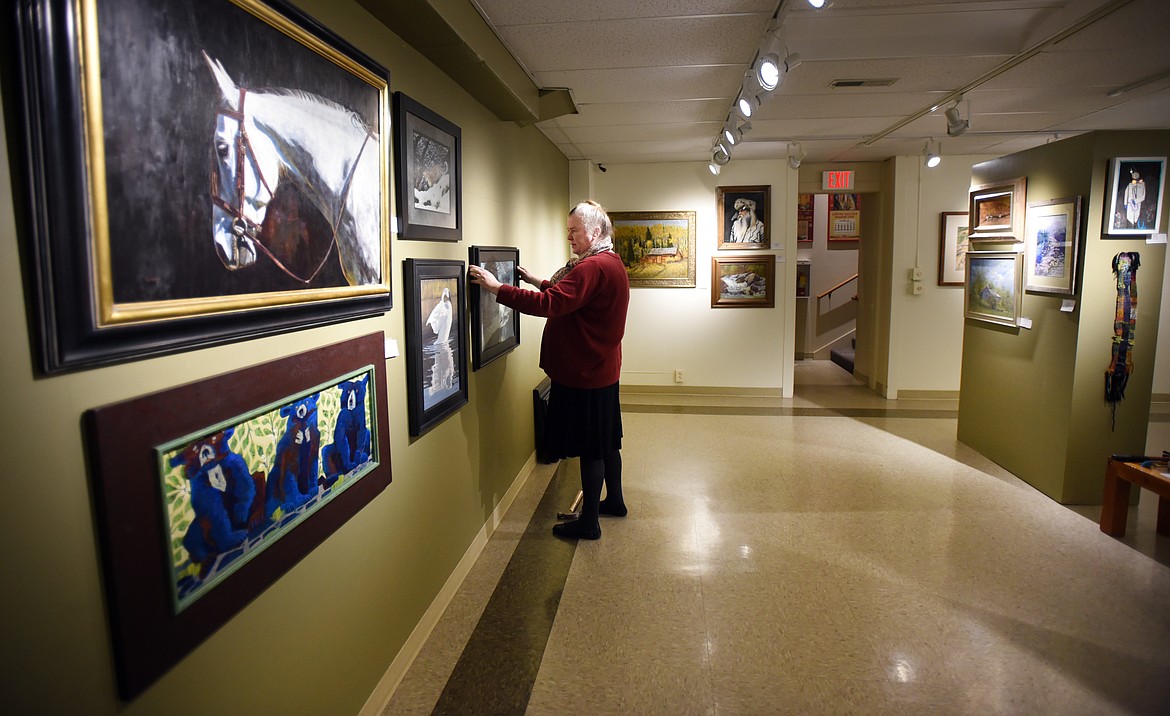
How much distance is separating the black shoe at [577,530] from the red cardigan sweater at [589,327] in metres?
0.81

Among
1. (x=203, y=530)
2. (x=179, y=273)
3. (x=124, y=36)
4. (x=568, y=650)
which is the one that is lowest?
(x=568, y=650)

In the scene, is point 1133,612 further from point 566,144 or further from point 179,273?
point 566,144

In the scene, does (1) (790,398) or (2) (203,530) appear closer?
(2) (203,530)

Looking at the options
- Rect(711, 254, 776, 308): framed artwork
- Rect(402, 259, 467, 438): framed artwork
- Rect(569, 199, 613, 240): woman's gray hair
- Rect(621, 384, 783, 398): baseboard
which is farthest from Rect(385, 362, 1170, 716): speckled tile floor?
Rect(711, 254, 776, 308): framed artwork

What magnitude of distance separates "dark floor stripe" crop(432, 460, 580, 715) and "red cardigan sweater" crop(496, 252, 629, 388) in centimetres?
91

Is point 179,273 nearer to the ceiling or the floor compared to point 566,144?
nearer to the floor

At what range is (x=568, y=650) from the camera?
8.57 feet

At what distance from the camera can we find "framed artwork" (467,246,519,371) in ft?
10.6

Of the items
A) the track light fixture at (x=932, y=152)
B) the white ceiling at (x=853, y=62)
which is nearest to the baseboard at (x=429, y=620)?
the white ceiling at (x=853, y=62)

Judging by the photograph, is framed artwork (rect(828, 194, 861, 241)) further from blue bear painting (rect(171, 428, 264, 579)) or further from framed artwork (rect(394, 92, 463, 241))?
blue bear painting (rect(171, 428, 264, 579))

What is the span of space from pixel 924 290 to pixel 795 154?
7.31 feet

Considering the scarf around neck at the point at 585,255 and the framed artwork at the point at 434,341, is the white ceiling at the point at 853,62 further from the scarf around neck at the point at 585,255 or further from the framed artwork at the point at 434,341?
the framed artwork at the point at 434,341

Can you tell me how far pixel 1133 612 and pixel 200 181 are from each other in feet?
12.3

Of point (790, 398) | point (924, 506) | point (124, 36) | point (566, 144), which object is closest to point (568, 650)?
point (124, 36)
